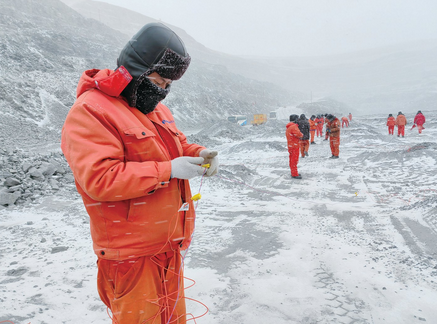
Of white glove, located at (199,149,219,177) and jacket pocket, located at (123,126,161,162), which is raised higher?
jacket pocket, located at (123,126,161,162)

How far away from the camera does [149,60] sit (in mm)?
1413

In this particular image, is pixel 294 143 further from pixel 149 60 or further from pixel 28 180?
pixel 149 60

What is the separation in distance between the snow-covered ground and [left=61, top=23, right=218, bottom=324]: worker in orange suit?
1.28 metres

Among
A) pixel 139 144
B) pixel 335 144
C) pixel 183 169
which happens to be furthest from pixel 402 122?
pixel 139 144

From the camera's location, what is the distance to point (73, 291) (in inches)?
114

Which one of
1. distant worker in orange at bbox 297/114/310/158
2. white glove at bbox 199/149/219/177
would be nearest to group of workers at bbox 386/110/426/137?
distant worker in orange at bbox 297/114/310/158

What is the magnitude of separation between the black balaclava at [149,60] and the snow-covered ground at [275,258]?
80.1 inches

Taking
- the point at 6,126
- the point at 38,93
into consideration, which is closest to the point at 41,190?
the point at 6,126

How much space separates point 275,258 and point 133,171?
2846 mm

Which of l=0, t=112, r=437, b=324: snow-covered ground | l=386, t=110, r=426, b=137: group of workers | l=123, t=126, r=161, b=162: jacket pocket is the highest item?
l=386, t=110, r=426, b=137: group of workers

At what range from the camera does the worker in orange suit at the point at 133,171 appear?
122 centimetres

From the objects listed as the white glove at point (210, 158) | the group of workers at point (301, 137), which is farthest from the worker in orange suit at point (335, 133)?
the white glove at point (210, 158)

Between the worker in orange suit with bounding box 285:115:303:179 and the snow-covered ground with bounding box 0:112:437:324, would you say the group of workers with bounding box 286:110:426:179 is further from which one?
the snow-covered ground with bounding box 0:112:437:324

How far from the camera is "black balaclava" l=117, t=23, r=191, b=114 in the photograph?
1407mm
